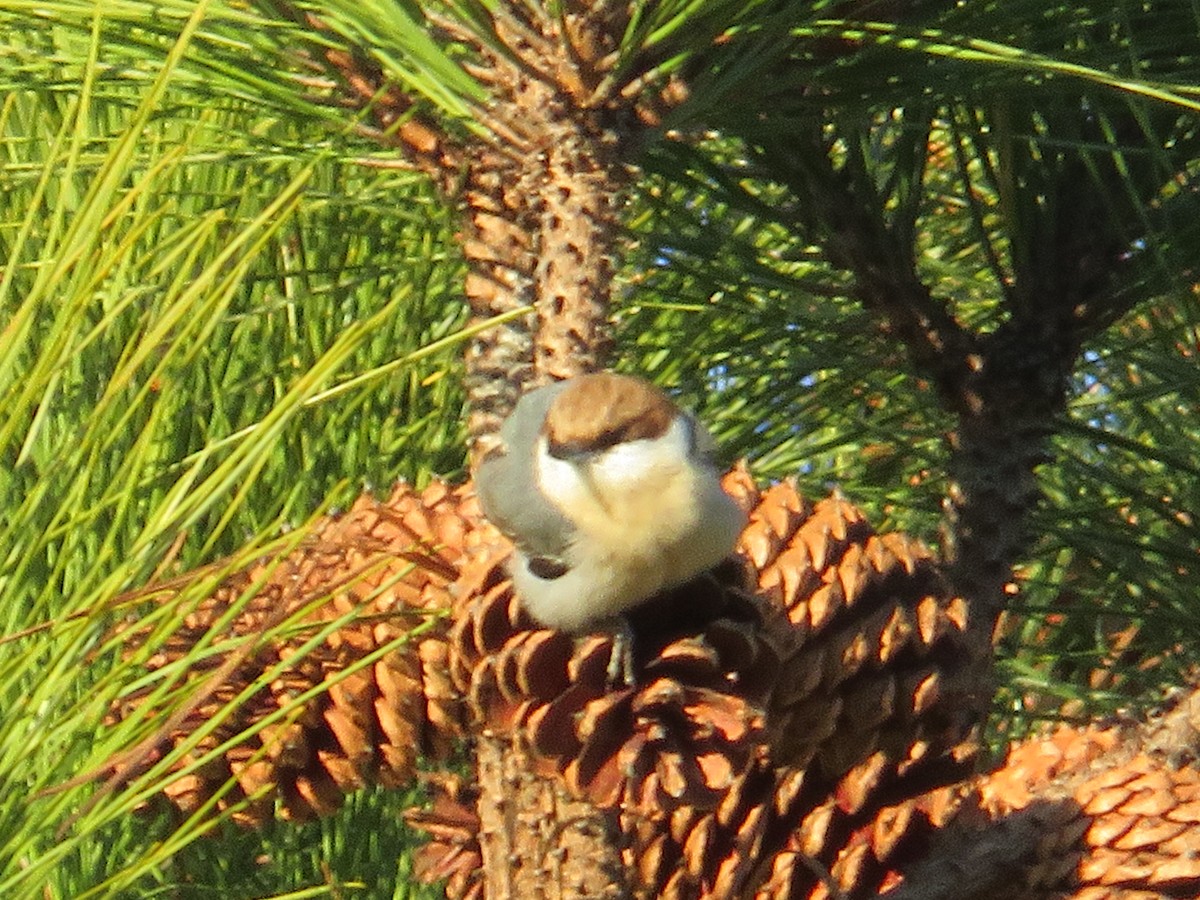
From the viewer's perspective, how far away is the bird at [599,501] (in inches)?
36.1

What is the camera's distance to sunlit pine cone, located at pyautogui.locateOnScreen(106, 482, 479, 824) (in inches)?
38.2

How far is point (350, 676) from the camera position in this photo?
978 millimetres

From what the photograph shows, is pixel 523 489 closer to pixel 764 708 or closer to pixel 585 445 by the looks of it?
pixel 585 445

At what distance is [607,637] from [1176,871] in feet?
1.20

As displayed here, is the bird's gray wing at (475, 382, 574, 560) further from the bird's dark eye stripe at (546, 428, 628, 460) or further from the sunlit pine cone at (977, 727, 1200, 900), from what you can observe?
the sunlit pine cone at (977, 727, 1200, 900)

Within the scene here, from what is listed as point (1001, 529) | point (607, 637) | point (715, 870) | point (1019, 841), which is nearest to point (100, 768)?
point (607, 637)

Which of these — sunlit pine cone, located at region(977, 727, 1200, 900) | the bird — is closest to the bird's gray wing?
the bird

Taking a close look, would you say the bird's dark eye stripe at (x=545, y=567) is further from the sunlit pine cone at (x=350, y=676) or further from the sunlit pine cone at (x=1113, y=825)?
the sunlit pine cone at (x=1113, y=825)

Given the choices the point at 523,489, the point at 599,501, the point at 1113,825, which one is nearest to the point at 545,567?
the point at 523,489

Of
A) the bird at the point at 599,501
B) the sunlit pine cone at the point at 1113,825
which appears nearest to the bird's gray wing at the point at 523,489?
the bird at the point at 599,501

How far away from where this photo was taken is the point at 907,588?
3.34 ft

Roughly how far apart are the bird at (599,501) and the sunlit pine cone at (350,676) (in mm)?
49

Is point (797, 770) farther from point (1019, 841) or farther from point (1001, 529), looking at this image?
point (1001, 529)

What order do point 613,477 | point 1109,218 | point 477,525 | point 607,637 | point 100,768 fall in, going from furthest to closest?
point 1109,218
point 613,477
point 477,525
point 607,637
point 100,768
